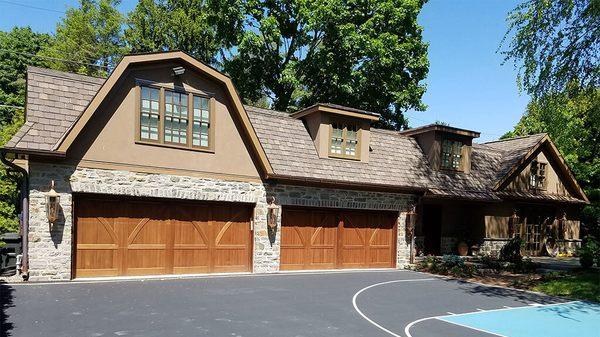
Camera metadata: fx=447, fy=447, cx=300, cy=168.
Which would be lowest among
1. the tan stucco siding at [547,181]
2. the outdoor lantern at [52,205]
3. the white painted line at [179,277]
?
the white painted line at [179,277]

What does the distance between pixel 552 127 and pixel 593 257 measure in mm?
6026

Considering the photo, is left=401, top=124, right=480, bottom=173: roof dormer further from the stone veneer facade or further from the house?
the stone veneer facade

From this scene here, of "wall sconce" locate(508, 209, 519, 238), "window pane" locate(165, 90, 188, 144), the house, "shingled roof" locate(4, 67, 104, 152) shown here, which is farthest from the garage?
"wall sconce" locate(508, 209, 519, 238)

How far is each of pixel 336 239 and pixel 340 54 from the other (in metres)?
13.8

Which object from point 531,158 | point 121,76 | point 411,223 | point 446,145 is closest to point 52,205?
point 121,76

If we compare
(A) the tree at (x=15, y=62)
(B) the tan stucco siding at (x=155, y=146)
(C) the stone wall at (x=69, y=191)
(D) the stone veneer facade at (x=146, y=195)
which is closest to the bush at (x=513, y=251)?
(D) the stone veneer facade at (x=146, y=195)

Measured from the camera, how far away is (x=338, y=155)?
59.0ft

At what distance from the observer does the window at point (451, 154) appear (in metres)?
21.7

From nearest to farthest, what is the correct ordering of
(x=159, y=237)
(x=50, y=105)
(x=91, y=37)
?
1. (x=50, y=105)
2. (x=159, y=237)
3. (x=91, y=37)

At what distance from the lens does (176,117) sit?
46.5 ft

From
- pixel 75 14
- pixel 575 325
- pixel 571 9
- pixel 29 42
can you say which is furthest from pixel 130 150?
pixel 29 42

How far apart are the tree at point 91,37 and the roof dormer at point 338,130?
19815mm

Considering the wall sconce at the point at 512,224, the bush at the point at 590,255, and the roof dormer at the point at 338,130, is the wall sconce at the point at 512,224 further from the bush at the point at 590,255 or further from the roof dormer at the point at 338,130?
the roof dormer at the point at 338,130

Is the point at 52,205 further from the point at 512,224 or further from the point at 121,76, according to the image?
the point at 512,224
